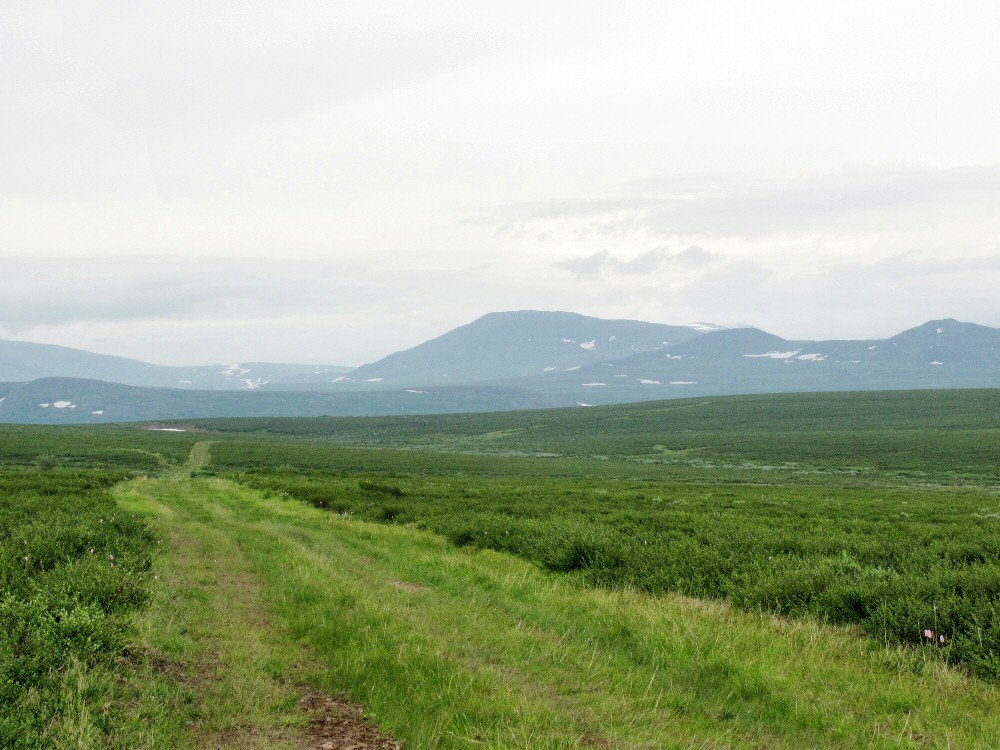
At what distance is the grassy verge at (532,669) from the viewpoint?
5.41 meters

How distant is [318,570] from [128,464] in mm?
69694

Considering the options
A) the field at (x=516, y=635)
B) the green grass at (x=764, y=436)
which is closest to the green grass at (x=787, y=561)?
the field at (x=516, y=635)

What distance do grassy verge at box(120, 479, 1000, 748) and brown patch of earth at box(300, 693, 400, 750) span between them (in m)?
0.13

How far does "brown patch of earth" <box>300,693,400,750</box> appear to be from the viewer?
5.06 meters

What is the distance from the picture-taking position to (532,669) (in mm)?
6770

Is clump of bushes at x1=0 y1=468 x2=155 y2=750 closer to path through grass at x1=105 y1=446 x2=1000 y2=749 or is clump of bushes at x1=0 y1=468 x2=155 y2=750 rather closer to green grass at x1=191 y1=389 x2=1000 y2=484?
path through grass at x1=105 y1=446 x2=1000 y2=749

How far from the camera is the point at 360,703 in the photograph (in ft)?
19.5

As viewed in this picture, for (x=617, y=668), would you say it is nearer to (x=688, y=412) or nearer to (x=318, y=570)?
(x=318, y=570)

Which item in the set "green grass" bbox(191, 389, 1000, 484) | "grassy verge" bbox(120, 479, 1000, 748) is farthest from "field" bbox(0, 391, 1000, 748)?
"green grass" bbox(191, 389, 1000, 484)

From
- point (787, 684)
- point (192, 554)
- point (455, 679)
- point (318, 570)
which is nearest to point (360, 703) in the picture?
point (455, 679)

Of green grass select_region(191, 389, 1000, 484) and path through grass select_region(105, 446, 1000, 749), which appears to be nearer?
path through grass select_region(105, 446, 1000, 749)

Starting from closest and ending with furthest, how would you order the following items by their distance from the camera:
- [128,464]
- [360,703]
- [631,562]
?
1. [360,703]
2. [631,562]
3. [128,464]

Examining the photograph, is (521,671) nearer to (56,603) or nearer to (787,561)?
(56,603)

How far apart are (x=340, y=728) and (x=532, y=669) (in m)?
2.19
